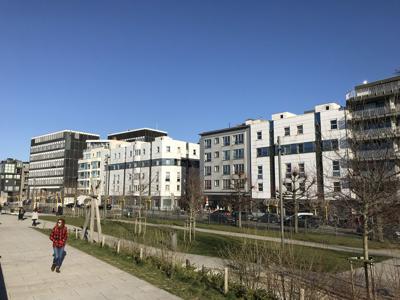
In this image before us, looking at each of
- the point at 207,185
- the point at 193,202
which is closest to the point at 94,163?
the point at 207,185

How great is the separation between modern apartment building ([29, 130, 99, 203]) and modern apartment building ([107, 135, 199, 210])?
3244cm

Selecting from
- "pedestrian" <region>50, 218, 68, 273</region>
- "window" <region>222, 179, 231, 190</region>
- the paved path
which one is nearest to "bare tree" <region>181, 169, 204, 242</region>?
"window" <region>222, 179, 231, 190</region>

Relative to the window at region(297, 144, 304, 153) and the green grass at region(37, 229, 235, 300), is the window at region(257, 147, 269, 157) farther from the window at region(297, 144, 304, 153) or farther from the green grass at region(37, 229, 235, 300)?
the green grass at region(37, 229, 235, 300)

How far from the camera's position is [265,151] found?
63.1m

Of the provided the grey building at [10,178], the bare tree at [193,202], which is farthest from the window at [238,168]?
the grey building at [10,178]

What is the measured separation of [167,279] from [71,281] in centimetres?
276

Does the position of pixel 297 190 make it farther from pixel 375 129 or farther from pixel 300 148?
pixel 375 129

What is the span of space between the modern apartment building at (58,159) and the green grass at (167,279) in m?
108

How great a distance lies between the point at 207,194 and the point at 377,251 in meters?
50.3

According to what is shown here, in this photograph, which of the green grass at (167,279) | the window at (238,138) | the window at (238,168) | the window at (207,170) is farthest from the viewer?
the window at (207,170)

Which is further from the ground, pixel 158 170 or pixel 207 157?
pixel 207 157

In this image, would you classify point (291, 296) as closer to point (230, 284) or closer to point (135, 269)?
Answer: point (230, 284)

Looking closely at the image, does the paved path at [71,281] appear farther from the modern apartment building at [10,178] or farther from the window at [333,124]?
the modern apartment building at [10,178]

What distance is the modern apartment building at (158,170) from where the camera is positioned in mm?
83625
